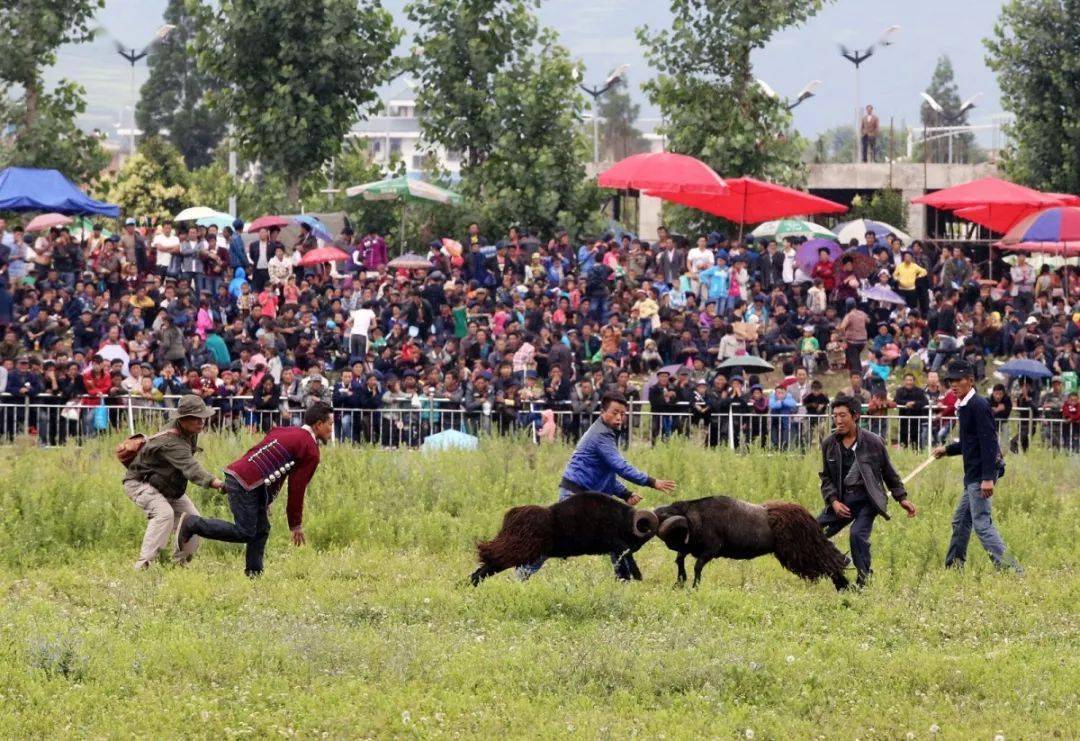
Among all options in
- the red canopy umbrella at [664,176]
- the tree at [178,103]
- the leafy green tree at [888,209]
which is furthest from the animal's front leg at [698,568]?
the tree at [178,103]

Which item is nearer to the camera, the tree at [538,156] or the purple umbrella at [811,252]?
the purple umbrella at [811,252]

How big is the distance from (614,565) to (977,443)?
3.06 metres

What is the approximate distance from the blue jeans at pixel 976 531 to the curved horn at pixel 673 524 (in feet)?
8.28

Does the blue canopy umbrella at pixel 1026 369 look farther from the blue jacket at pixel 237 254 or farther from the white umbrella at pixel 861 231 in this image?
the blue jacket at pixel 237 254

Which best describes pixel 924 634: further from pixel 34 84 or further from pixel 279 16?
pixel 34 84

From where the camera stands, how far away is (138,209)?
188ft

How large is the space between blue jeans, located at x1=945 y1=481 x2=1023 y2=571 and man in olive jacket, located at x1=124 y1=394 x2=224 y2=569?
596cm

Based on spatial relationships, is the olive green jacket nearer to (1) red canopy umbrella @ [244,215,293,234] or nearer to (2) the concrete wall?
(1) red canopy umbrella @ [244,215,293,234]

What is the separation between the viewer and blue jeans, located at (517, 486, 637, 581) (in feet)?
45.5

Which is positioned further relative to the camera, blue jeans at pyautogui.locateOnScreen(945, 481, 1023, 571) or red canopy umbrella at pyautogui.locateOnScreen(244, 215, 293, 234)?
red canopy umbrella at pyautogui.locateOnScreen(244, 215, 293, 234)

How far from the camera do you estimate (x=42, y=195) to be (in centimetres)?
3020

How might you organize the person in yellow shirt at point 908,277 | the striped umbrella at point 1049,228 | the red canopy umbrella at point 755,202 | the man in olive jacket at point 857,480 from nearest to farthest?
the man in olive jacket at point 857,480 < the striped umbrella at point 1049,228 < the person in yellow shirt at point 908,277 < the red canopy umbrella at point 755,202

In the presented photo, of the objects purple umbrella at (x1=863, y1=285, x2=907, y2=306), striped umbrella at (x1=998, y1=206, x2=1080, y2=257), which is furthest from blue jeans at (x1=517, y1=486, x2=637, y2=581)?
striped umbrella at (x1=998, y1=206, x2=1080, y2=257)

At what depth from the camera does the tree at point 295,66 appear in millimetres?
35188
